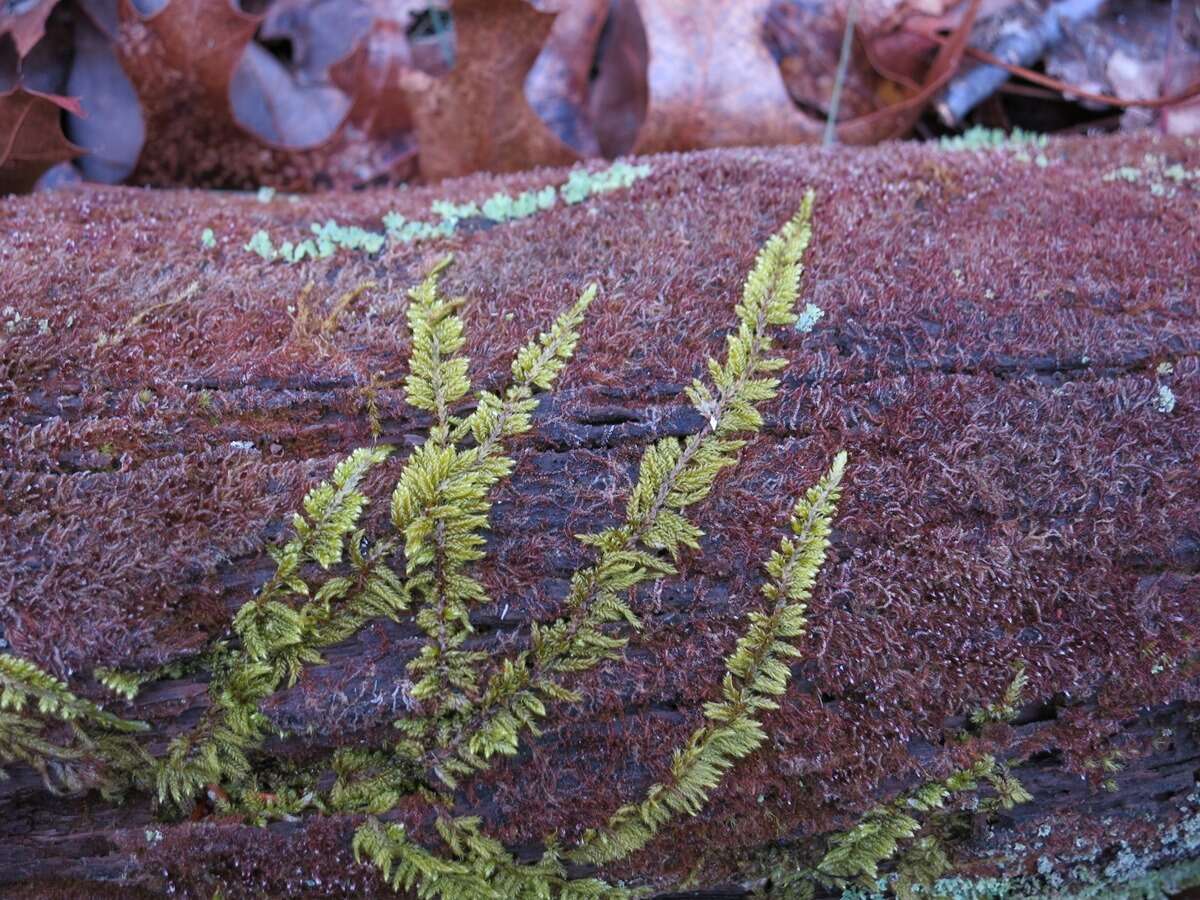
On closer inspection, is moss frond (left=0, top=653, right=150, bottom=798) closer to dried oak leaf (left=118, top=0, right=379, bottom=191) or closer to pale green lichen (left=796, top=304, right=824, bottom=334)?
pale green lichen (left=796, top=304, right=824, bottom=334)

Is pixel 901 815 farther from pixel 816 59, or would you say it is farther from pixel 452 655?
pixel 816 59

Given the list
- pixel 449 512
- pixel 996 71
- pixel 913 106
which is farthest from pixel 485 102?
pixel 996 71

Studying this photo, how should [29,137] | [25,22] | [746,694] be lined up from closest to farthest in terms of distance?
[746,694] < [29,137] < [25,22]

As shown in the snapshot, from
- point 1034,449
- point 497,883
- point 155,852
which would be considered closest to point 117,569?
point 155,852

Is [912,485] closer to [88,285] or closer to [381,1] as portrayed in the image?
[88,285]

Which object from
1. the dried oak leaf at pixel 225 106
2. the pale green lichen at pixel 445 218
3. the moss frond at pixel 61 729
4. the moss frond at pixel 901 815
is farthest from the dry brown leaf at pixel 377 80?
the moss frond at pixel 901 815

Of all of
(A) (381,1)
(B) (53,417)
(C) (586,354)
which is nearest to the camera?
(B) (53,417)

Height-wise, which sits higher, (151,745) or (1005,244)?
(1005,244)
